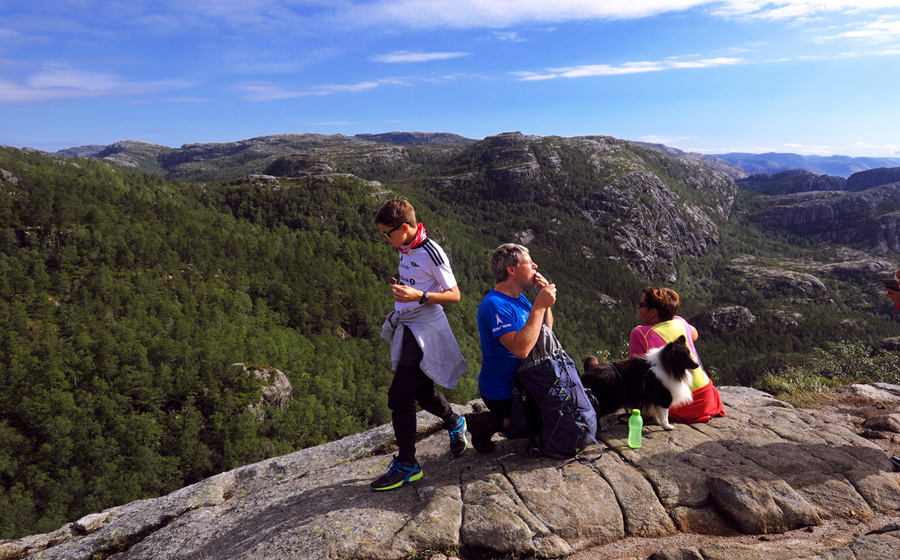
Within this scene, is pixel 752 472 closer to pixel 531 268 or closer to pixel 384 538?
pixel 531 268

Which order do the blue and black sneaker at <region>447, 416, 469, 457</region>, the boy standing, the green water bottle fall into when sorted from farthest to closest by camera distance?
the blue and black sneaker at <region>447, 416, 469, 457</region> → the green water bottle → the boy standing

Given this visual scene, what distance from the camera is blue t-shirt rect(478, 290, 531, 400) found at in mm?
5203

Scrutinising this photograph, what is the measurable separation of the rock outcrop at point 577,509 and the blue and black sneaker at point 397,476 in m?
0.11

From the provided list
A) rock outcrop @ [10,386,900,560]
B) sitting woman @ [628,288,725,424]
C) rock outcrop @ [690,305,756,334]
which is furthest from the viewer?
rock outcrop @ [690,305,756,334]

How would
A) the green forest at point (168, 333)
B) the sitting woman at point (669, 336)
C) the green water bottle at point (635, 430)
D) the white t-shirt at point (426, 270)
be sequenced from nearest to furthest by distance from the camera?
the white t-shirt at point (426, 270), the green water bottle at point (635, 430), the sitting woman at point (669, 336), the green forest at point (168, 333)

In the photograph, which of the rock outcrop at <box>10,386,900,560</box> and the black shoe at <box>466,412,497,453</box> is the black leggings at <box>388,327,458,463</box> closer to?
the rock outcrop at <box>10,386,900,560</box>

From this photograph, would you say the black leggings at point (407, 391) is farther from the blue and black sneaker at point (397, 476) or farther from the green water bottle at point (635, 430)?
the green water bottle at point (635, 430)

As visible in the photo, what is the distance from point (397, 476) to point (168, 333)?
86.0 m

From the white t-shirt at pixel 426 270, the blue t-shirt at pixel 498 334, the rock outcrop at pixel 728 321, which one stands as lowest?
the rock outcrop at pixel 728 321

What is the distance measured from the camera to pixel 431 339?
17.5ft

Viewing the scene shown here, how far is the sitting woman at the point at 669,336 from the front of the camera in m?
6.53

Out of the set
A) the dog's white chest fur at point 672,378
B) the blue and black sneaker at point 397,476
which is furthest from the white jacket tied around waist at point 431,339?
the dog's white chest fur at point 672,378

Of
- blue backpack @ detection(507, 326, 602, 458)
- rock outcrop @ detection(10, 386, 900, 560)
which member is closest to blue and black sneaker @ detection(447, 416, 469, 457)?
rock outcrop @ detection(10, 386, 900, 560)

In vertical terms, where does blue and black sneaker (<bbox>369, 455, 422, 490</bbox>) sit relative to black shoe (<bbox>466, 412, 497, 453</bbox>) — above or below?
below
